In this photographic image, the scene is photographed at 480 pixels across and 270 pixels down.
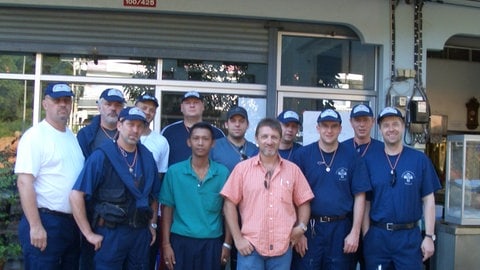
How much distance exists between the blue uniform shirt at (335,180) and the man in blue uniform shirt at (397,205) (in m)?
0.19

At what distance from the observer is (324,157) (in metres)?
4.06

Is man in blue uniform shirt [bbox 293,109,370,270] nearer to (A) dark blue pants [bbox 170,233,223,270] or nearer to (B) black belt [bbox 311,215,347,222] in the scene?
(B) black belt [bbox 311,215,347,222]

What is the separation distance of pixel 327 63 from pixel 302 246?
3.41m

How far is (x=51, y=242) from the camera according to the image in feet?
12.2

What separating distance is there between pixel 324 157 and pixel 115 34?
3.37 metres

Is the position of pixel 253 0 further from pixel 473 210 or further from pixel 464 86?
pixel 464 86

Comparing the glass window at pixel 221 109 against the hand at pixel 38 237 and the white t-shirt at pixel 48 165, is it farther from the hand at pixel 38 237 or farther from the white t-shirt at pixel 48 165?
the hand at pixel 38 237

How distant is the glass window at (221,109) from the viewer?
643cm

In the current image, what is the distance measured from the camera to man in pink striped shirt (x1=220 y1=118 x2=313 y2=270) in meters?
3.64

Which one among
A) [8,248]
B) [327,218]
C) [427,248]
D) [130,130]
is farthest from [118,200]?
[8,248]

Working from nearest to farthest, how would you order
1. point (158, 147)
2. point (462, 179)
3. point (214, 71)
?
1. point (158, 147)
2. point (462, 179)
3. point (214, 71)

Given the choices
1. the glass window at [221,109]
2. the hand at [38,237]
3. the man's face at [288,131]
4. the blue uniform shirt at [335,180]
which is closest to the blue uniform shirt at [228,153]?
the man's face at [288,131]

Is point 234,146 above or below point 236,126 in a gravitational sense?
below

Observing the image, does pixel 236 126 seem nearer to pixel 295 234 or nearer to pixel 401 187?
pixel 295 234
